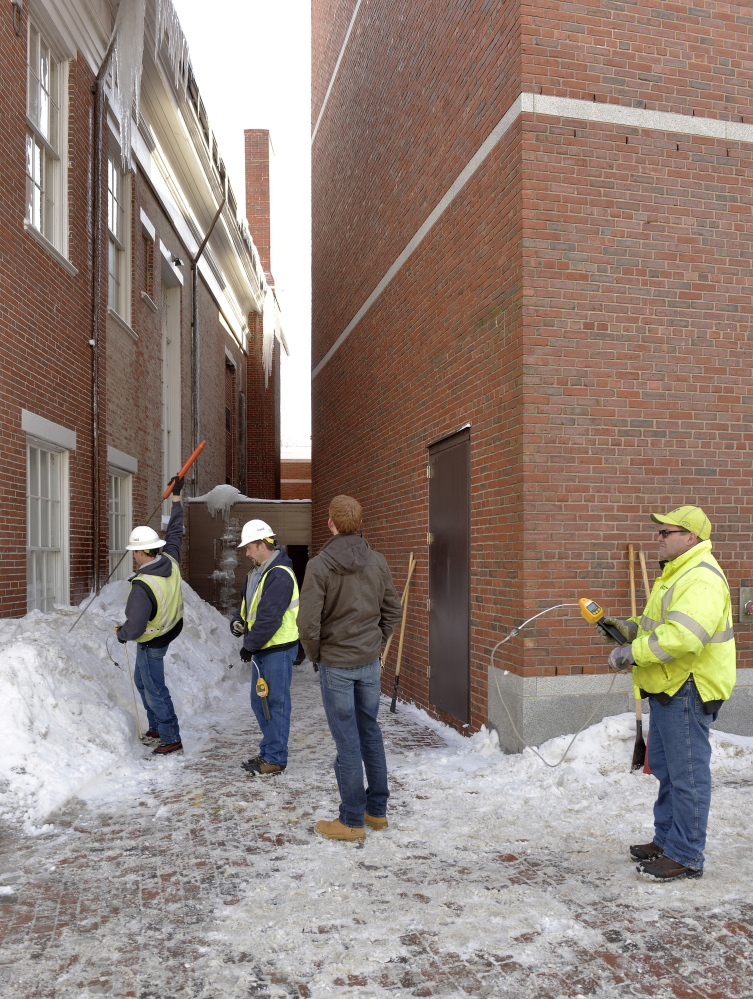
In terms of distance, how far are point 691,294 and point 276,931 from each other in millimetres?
5499

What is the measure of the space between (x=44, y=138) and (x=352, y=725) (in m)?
7.36

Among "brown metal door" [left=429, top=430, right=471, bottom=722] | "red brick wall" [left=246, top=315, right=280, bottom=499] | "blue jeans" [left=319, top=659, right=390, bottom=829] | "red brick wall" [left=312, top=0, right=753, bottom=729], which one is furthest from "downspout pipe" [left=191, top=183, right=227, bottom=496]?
"blue jeans" [left=319, top=659, right=390, bottom=829]

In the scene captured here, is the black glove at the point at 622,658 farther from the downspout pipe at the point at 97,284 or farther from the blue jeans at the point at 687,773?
the downspout pipe at the point at 97,284

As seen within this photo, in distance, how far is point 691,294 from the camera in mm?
6758

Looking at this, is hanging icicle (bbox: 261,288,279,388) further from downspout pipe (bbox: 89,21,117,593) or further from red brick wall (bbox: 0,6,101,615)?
red brick wall (bbox: 0,6,101,615)

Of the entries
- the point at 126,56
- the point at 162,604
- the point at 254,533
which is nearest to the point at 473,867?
the point at 254,533

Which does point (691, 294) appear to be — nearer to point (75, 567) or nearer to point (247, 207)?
point (75, 567)

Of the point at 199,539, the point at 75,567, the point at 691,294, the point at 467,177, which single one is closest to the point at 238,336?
the point at 199,539

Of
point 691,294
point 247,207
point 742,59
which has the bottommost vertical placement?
point 691,294

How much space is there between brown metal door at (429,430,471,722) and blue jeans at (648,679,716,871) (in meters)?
3.39

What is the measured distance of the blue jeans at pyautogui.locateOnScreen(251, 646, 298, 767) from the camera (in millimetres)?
6230

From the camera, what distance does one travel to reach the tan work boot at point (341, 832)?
4809mm

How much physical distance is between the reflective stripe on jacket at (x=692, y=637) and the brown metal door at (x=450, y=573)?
11.2 feet

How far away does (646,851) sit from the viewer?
14.3 feet
